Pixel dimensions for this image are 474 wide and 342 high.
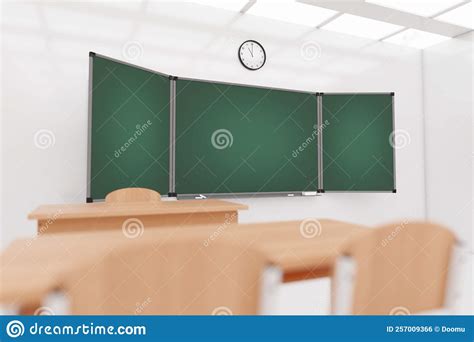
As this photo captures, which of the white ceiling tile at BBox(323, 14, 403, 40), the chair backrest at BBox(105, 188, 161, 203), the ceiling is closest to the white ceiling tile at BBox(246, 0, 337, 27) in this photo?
the ceiling

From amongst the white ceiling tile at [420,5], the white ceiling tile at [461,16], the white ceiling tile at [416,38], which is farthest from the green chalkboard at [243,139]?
the white ceiling tile at [461,16]

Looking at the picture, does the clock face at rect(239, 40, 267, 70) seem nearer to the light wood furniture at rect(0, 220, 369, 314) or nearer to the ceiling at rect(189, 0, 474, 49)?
the ceiling at rect(189, 0, 474, 49)

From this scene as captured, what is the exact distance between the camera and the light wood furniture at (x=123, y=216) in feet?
6.48

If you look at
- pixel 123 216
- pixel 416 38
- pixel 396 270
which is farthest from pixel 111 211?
pixel 416 38

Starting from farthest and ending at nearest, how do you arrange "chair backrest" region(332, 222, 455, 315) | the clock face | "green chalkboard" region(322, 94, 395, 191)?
"green chalkboard" region(322, 94, 395, 191) → the clock face → "chair backrest" region(332, 222, 455, 315)

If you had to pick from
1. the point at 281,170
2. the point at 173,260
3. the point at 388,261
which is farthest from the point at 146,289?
the point at 281,170

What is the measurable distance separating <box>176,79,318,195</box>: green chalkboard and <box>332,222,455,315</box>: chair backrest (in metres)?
2.55

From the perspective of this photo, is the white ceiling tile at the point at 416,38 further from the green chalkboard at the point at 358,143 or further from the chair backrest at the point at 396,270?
the chair backrest at the point at 396,270

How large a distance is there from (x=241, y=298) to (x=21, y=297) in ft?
1.61

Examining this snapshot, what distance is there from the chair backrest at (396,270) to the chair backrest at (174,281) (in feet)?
0.77

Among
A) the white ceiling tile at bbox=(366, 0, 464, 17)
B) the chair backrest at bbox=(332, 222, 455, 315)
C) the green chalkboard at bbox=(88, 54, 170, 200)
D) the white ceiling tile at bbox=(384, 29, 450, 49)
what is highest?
the white ceiling tile at bbox=(366, 0, 464, 17)

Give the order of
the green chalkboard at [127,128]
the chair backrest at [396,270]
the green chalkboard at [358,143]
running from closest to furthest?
the chair backrest at [396,270], the green chalkboard at [127,128], the green chalkboard at [358,143]

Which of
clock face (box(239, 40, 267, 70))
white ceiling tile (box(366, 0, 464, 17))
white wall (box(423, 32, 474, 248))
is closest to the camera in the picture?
white ceiling tile (box(366, 0, 464, 17))

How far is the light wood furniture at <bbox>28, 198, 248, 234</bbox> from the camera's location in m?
1.97
